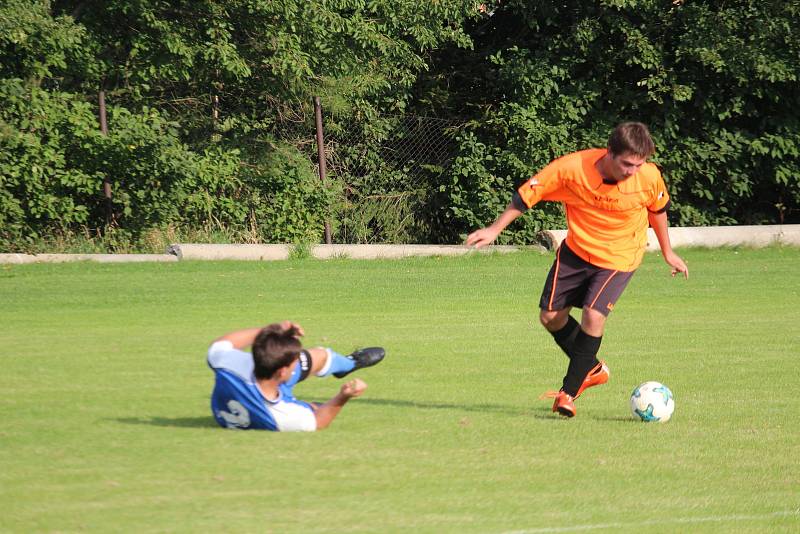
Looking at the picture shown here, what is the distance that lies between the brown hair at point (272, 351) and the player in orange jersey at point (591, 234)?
1.71 metres

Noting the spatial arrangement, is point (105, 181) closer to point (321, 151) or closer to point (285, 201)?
point (285, 201)

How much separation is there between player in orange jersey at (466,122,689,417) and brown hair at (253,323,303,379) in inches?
67.2

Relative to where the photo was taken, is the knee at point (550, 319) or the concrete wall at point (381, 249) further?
the concrete wall at point (381, 249)

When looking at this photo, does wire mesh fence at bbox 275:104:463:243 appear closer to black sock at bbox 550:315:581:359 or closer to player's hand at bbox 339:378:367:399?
black sock at bbox 550:315:581:359

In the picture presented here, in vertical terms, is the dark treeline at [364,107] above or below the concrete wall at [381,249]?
above

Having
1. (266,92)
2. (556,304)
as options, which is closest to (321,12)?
(266,92)

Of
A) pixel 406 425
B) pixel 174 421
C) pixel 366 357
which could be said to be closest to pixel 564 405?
pixel 406 425

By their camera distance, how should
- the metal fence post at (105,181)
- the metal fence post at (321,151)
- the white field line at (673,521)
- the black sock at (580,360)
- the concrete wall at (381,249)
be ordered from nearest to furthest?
the white field line at (673,521)
the black sock at (580,360)
the concrete wall at (381,249)
the metal fence post at (105,181)
the metal fence post at (321,151)

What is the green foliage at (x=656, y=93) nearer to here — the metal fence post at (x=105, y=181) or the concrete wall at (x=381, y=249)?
the concrete wall at (x=381, y=249)

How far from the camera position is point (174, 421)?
7.26 meters

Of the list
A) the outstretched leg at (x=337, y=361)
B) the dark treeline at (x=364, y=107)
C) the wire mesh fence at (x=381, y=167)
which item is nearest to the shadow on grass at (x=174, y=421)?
the outstretched leg at (x=337, y=361)

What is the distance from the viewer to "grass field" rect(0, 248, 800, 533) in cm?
542

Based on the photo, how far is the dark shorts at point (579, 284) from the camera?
7.82m

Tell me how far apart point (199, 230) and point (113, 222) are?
1.37 meters
